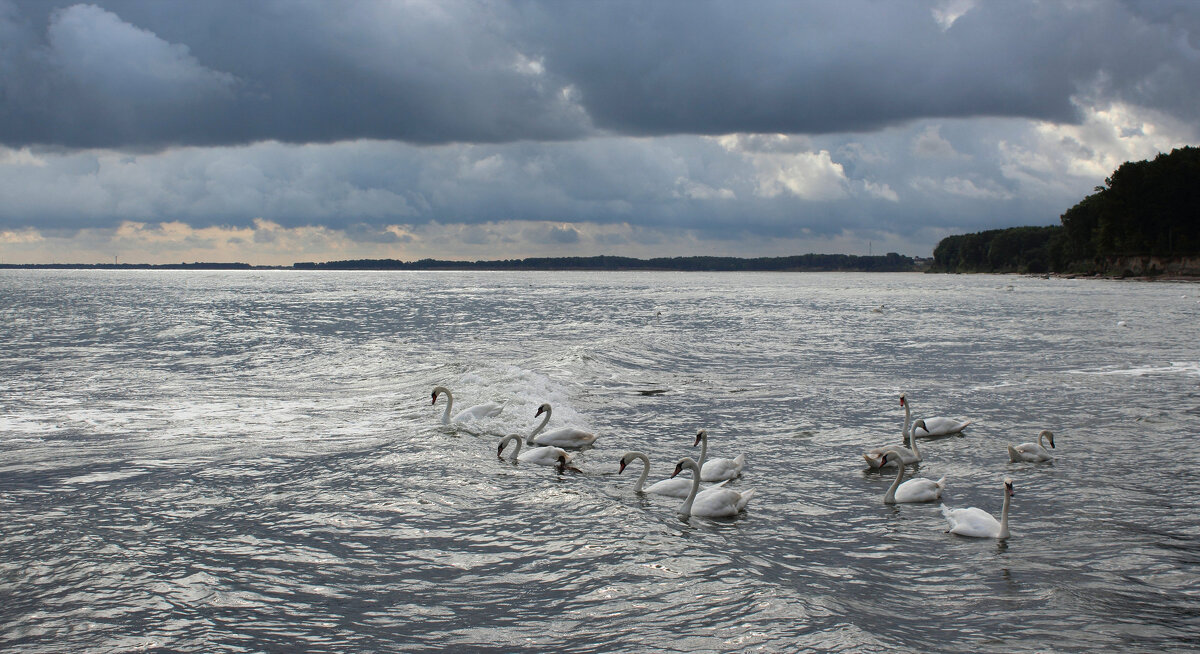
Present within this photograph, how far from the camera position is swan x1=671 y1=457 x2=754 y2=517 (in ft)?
35.2

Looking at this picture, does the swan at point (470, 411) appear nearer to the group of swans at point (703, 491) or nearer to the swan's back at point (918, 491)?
the group of swans at point (703, 491)

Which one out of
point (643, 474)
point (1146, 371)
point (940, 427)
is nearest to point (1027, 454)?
point (940, 427)

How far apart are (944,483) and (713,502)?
364 cm

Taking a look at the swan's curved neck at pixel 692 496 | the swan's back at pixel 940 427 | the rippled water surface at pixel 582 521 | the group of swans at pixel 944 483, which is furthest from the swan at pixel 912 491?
the swan's back at pixel 940 427

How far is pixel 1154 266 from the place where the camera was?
127688 millimetres

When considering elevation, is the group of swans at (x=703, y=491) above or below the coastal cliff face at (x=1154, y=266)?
below

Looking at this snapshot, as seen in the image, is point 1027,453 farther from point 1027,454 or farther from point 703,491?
Answer: point 703,491

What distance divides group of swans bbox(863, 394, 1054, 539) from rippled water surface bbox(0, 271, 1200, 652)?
0.61 ft

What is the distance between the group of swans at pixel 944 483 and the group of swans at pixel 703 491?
1.99 m

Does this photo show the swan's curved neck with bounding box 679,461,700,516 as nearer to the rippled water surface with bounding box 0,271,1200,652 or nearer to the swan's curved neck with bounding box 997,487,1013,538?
the rippled water surface with bounding box 0,271,1200,652

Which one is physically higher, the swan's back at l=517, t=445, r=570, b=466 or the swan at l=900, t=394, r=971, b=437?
the swan at l=900, t=394, r=971, b=437

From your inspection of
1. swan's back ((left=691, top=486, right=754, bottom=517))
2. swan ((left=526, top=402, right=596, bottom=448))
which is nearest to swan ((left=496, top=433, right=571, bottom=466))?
swan ((left=526, top=402, right=596, bottom=448))

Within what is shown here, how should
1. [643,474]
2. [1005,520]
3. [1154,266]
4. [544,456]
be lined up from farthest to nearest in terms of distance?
[1154,266] → [544,456] → [643,474] → [1005,520]

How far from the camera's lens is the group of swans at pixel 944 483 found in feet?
31.8
